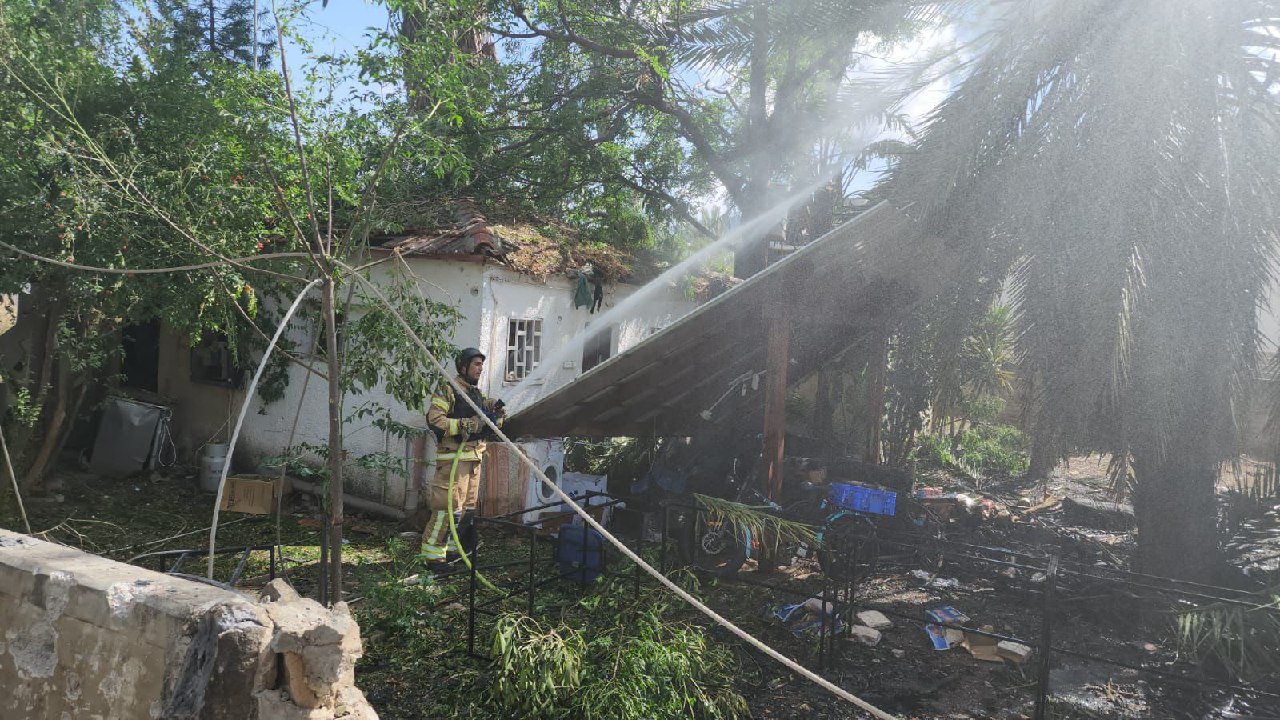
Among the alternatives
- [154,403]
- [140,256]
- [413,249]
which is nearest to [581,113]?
[413,249]

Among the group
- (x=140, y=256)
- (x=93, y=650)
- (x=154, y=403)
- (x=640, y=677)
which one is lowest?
(x=640, y=677)

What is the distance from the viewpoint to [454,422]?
6.28 metres

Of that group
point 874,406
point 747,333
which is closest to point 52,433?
point 747,333

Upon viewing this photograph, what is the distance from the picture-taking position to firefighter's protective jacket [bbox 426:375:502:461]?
6.28 m

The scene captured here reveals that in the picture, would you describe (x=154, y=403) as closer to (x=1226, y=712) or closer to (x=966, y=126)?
(x=966, y=126)

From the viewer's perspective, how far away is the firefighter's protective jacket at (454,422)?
6281 millimetres

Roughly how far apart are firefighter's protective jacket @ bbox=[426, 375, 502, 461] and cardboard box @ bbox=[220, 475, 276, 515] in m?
3.41

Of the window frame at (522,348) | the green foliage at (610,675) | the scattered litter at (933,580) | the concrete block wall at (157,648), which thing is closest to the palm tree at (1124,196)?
the scattered litter at (933,580)

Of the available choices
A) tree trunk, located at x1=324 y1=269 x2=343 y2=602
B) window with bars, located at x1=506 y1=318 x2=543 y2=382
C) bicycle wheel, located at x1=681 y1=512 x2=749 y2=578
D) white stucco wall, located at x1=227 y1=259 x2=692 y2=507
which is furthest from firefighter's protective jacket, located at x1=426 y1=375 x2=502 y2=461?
window with bars, located at x1=506 y1=318 x2=543 y2=382

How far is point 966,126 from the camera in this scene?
5375 mm

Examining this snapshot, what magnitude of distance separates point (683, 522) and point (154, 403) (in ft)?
28.3

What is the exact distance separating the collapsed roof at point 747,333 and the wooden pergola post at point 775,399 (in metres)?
0.15

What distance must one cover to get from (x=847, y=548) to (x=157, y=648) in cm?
447

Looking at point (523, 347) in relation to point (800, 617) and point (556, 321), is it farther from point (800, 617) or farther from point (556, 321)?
point (800, 617)
